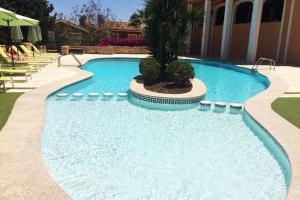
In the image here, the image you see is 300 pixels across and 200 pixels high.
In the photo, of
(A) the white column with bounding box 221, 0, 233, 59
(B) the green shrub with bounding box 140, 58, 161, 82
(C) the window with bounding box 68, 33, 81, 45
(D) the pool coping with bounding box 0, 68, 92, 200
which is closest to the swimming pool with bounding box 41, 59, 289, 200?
(D) the pool coping with bounding box 0, 68, 92, 200

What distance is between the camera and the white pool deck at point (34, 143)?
396 cm

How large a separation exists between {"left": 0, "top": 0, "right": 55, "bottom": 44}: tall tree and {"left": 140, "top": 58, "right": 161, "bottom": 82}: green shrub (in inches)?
820

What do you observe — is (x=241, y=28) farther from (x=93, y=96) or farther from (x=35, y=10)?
(x=35, y=10)

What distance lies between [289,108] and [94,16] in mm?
34184

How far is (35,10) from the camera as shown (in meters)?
29.5

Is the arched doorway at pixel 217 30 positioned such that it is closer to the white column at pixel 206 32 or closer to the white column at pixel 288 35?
the white column at pixel 206 32

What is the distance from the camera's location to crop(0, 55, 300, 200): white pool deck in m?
3.96

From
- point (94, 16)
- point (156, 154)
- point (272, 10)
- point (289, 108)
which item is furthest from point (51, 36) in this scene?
point (156, 154)

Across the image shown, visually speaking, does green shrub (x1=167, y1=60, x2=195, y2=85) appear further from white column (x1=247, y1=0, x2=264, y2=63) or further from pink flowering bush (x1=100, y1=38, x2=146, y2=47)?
pink flowering bush (x1=100, y1=38, x2=146, y2=47)

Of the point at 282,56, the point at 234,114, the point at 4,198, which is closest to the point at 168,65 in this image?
the point at 234,114

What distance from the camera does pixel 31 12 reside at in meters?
29.0

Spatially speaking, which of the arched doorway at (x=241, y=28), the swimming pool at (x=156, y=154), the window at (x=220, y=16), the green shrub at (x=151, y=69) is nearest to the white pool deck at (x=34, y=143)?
the swimming pool at (x=156, y=154)

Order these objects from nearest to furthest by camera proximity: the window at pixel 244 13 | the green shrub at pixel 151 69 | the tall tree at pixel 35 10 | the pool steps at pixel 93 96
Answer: the pool steps at pixel 93 96 < the green shrub at pixel 151 69 < the window at pixel 244 13 < the tall tree at pixel 35 10

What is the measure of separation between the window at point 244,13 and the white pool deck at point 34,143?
15572 mm
